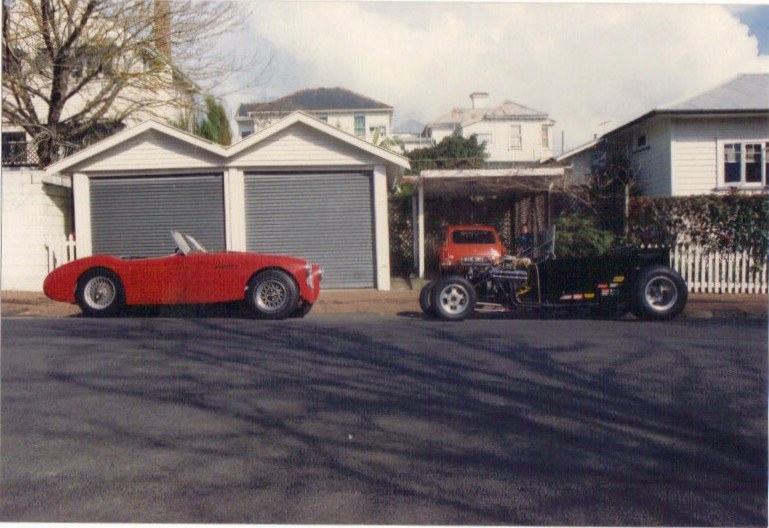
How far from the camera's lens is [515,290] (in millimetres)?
11391

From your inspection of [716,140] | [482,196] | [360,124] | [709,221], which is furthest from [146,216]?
[360,124]

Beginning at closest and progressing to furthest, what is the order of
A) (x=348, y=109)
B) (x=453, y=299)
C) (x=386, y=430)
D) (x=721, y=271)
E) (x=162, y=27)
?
(x=386, y=430), (x=453, y=299), (x=721, y=271), (x=162, y=27), (x=348, y=109)

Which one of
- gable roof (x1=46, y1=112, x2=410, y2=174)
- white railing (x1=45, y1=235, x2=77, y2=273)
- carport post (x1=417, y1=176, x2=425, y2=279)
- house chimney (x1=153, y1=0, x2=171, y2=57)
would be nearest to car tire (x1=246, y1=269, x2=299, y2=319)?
gable roof (x1=46, y1=112, x2=410, y2=174)

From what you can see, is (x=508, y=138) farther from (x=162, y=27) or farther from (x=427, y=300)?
(x=427, y=300)

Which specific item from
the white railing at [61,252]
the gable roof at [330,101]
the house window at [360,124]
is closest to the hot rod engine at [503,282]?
the white railing at [61,252]

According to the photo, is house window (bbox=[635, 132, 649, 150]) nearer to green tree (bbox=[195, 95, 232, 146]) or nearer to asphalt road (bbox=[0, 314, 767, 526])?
→ green tree (bbox=[195, 95, 232, 146])

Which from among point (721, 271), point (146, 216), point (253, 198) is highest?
point (253, 198)

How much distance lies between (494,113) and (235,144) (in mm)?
21980

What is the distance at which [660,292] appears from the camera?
11.1 m

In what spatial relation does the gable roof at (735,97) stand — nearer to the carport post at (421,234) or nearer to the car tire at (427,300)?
the carport post at (421,234)

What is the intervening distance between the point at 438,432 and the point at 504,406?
85 cm

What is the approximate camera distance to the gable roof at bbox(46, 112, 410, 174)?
1642 centimetres

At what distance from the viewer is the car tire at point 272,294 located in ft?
36.6

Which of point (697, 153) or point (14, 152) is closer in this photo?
point (697, 153)
